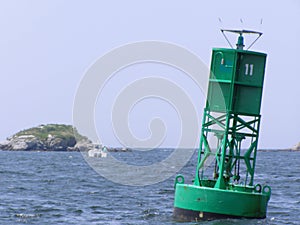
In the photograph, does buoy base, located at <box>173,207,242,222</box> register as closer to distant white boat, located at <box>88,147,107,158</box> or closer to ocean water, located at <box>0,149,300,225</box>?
ocean water, located at <box>0,149,300,225</box>

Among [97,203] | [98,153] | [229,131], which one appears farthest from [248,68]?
[98,153]

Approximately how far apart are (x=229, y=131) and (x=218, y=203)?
3.88 metres

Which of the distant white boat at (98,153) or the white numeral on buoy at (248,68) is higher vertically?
the white numeral on buoy at (248,68)

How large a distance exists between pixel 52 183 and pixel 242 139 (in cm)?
2846

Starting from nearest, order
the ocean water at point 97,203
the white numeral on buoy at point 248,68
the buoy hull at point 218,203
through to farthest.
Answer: the buoy hull at point 218,203 → the white numeral on buoy at point 248,68 → the ocean water at point 97,203

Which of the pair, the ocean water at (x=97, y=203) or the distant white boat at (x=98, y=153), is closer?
the ocean water at (x=97, y=203)

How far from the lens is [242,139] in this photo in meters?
37.8

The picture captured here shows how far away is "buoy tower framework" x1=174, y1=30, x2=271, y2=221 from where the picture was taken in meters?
35.2

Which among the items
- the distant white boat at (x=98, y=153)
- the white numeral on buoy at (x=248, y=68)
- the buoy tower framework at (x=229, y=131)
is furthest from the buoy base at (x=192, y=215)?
the distant white boat at (x=98, y=153)

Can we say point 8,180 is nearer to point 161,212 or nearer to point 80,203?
point 80,203

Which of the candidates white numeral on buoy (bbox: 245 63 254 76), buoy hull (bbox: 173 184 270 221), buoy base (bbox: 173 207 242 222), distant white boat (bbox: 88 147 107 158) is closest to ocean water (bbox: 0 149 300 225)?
buoy base (bbox: 173 207 242 222)

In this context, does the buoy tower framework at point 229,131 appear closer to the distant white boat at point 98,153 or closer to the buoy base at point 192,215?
the buoy base at point 192,215

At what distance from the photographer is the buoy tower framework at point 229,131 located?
3525cm

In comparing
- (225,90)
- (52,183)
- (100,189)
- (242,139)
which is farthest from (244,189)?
(52,183)
